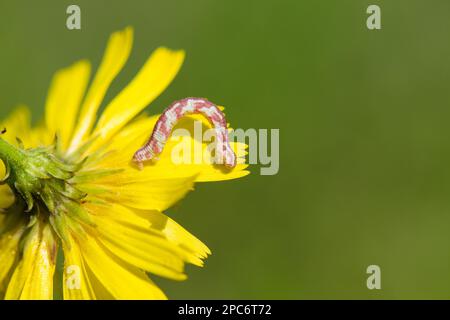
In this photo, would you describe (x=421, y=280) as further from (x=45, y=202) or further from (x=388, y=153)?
(x=45, y=202)

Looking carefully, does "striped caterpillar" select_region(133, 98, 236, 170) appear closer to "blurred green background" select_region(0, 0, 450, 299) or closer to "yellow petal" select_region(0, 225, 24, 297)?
"yellow petal" select_region(0, 225, 24, 297)

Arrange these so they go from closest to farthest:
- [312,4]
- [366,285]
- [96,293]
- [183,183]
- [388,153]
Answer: [183,183]
[96,293]
[366,285]
[388,153]
[312,4]

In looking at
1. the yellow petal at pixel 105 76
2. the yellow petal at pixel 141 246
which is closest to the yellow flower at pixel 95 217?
the yellow petal at pixel 141 246

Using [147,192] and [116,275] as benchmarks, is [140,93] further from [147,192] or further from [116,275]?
[116,275]

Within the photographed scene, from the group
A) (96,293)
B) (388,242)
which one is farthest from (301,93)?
(96,293)

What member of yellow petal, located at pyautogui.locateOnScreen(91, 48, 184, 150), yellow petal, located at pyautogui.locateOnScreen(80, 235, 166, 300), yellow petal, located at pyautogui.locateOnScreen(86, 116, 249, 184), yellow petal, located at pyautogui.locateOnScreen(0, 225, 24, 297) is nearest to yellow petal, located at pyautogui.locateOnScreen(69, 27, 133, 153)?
yellow petal, located at pyautogui.locateOnScreen(91, 48, 184, 150)

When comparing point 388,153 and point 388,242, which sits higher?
point 388,153
